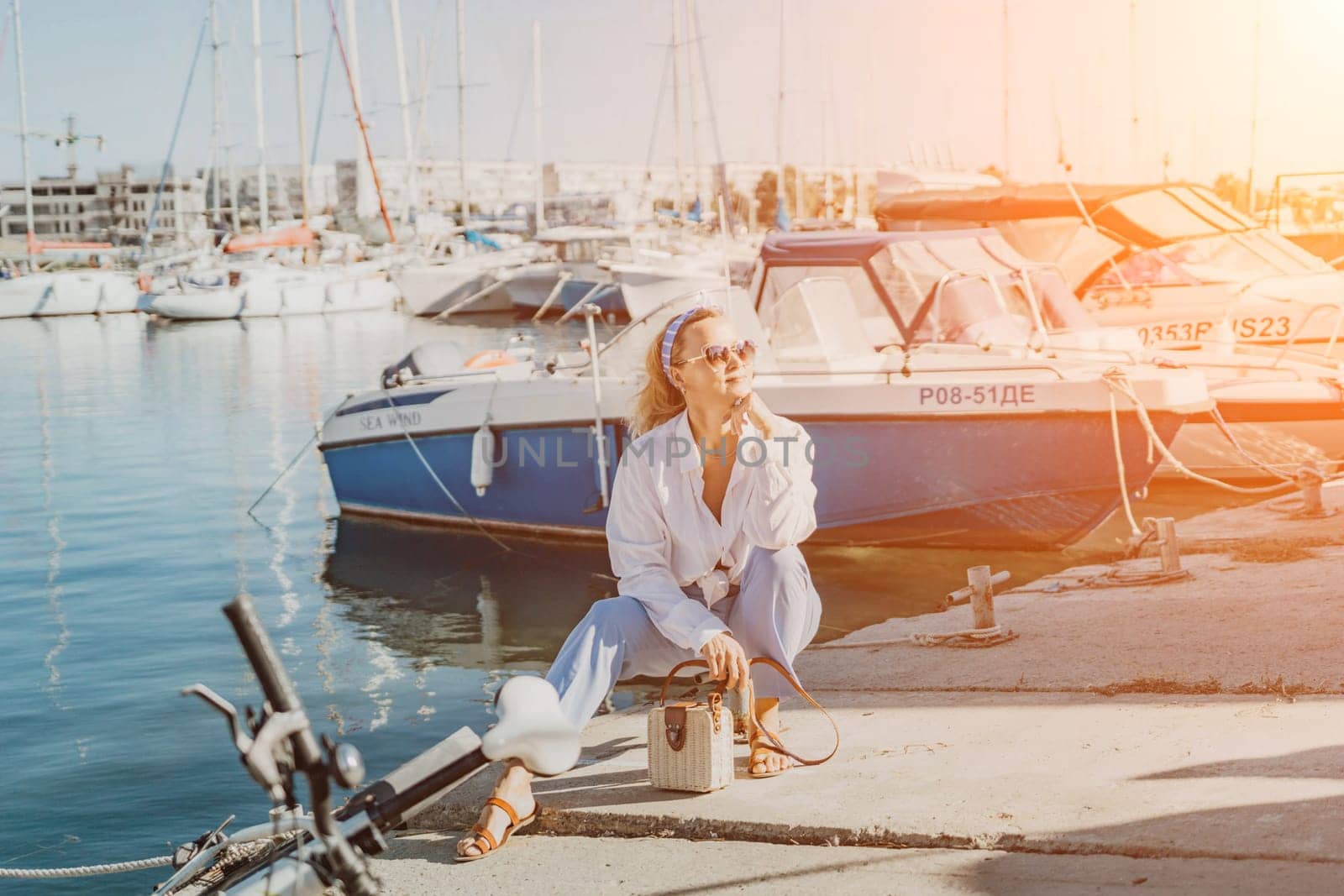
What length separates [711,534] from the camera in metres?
4.23

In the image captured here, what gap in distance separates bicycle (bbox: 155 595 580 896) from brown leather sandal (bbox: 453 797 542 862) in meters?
0.96

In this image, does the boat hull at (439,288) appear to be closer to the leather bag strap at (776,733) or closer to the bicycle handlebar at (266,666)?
the leather bag strap at (776,733)

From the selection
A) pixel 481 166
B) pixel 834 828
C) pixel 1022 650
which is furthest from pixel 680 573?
pixel 481 166

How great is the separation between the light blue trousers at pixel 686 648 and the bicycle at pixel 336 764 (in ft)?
3.60

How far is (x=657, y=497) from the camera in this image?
13.7ft

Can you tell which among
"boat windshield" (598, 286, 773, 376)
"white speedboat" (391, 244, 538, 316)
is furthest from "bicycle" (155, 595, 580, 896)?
"white speedboat" (391, 244, 538, 316)

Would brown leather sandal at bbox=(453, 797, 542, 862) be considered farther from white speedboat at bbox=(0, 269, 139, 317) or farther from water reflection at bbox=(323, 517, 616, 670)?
white speedboat at bbox=(0, 269, 139, 317)

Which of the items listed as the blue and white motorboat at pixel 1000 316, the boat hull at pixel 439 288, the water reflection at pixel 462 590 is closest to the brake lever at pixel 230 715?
the water reflection at pixel 462 590

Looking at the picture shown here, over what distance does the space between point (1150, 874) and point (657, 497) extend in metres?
1.59

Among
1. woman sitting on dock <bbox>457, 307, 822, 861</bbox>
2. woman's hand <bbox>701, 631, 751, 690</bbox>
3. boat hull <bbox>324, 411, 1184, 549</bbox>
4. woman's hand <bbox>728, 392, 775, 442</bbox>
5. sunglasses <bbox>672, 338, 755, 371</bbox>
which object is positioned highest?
sunglasses <bbox>672, 338, 755, 371</bbox>

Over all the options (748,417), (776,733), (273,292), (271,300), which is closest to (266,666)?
(748,417)

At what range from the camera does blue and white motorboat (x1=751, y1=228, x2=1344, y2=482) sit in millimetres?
10789

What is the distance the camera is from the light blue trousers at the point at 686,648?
12.9ft

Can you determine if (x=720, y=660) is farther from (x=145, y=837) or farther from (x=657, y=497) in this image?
(x=145, y=837)
